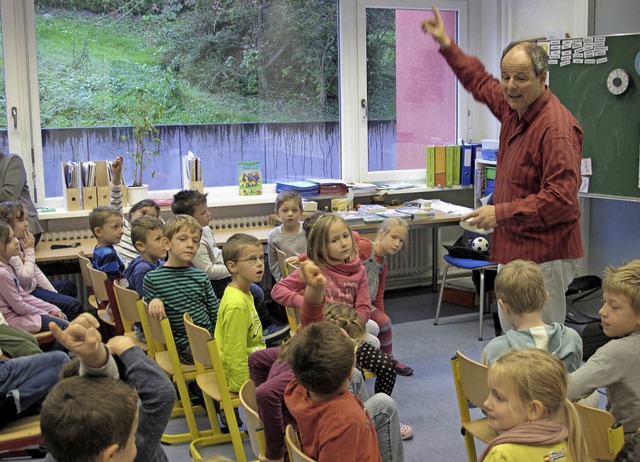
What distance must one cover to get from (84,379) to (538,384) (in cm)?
109

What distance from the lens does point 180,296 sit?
3.72 metres

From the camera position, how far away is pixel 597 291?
519 cm

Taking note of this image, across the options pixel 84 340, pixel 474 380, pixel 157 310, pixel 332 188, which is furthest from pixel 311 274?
pixel 332 188

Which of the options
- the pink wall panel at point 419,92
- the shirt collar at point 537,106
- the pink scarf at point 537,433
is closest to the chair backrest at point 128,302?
the shirt collar at point 537,106

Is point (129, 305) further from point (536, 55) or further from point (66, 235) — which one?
point (66, 235)

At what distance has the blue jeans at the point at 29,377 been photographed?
119 inches

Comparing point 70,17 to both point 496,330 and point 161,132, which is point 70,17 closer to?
point 161,132

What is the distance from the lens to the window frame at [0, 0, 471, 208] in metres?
5.53

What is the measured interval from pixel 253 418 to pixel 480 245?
3.48 meters

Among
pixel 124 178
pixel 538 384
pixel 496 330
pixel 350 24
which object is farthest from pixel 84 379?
pixel 350 24

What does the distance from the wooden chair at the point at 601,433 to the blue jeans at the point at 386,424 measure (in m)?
0.61

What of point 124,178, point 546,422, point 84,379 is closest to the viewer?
point 84,379

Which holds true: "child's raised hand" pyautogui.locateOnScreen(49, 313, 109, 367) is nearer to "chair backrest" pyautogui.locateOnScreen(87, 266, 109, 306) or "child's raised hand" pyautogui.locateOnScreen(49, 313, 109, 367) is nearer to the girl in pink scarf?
the girl in pink scarf

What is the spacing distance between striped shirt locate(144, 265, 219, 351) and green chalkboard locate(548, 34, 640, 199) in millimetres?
2869
